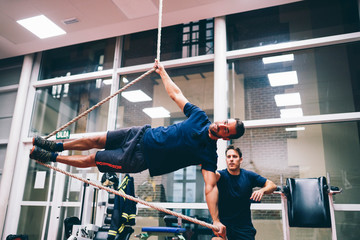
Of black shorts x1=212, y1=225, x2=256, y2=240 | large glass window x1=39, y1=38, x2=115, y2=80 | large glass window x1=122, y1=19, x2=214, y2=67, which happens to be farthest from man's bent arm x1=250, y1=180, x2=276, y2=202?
large glass window x1=39, y1=38, x2=115, y2=80

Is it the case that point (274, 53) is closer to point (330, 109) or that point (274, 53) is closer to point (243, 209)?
point (330, 109)

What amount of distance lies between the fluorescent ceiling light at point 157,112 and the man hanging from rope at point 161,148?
2508 mm

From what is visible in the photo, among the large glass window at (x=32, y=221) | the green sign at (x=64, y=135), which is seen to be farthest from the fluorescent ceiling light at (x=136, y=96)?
the large glass window at (x=32, y=221)

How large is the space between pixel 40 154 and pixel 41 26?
11.4 feet

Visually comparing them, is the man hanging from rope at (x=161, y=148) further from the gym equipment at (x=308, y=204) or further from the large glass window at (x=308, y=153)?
the large glass window at (x=308, y=153)

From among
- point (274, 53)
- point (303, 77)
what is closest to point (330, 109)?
point (303, 77)

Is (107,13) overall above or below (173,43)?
above

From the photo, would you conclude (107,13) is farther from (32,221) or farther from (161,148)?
(32,221)

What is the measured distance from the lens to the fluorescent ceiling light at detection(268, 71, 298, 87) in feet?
15.1

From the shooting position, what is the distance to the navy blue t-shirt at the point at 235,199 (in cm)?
292

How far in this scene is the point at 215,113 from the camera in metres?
4.72

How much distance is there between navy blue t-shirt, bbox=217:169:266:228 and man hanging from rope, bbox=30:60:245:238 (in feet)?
1.86

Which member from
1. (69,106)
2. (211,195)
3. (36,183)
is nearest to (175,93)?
(211,195)

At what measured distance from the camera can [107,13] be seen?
16.3 ft
